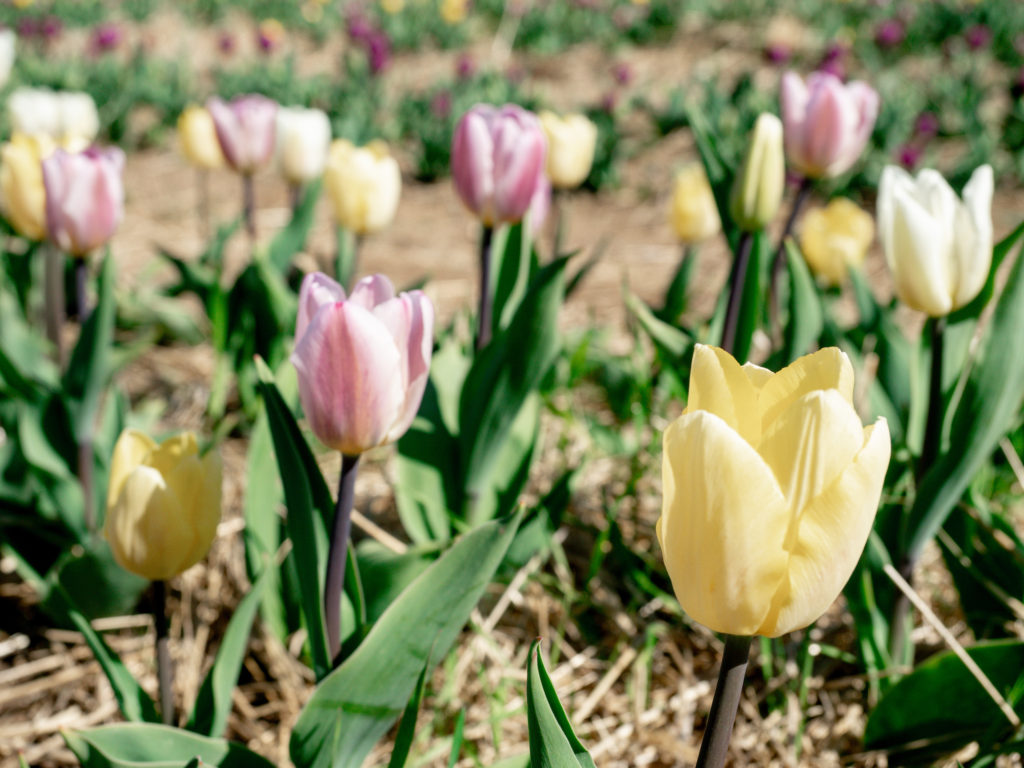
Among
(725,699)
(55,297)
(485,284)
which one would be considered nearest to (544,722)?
(725,699)

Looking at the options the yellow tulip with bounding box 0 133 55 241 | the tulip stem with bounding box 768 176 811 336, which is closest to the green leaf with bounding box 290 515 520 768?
the tulip stem with bounding box 768 176 811 336

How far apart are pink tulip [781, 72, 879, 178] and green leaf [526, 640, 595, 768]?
4.07ft

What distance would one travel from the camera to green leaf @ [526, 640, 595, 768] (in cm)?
68

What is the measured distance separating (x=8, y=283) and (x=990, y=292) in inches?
96.7

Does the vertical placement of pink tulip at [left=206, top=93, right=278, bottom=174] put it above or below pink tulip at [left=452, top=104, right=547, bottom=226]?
below

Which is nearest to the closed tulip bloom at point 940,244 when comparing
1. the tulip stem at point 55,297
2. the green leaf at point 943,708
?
the green leaf at point 943,708

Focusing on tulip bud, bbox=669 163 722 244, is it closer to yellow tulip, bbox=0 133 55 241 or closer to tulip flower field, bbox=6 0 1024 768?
tulip flower field, bbox=6 0 1024 768

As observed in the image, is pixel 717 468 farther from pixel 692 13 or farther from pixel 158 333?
pixel 692 13

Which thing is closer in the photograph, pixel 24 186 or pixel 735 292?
pixel 735 292

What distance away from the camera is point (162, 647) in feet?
3.48

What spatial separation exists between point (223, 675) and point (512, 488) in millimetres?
582

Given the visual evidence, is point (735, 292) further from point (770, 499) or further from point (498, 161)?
point (770, 499)

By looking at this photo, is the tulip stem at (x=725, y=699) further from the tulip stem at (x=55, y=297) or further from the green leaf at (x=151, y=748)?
the tulip stem at (x=55, y=297)

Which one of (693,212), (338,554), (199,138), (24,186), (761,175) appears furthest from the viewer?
(199,138)
